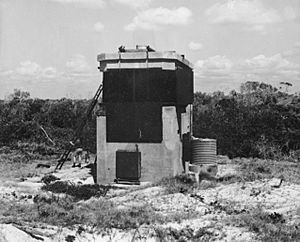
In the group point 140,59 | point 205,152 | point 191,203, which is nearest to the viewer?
point 191,203

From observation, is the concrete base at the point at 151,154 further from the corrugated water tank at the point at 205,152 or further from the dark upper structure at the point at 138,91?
the corrugated water tank at the point at 205,152

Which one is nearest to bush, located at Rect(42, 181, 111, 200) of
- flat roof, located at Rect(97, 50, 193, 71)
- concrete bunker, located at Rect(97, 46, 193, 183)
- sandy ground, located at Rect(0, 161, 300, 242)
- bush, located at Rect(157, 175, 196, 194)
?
sandy ground, located at Rect(0, 161, 300, 242)

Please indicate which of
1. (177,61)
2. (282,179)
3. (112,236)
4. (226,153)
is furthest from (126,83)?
Answer: (226,153)

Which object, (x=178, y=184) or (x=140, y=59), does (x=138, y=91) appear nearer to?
(x=140, y=59)

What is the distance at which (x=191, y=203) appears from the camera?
43.5ft

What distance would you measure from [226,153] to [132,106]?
37.6ft

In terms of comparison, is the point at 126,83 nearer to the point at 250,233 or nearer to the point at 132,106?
the point at 132,106

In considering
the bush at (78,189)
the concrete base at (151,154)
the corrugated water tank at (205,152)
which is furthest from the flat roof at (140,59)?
the bush at (78,189)

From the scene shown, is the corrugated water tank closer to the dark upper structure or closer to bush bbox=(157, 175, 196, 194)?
bush bbox=(157, 175, 196, 194)

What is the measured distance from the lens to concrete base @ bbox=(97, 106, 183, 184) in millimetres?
16625

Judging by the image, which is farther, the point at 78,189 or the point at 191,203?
the point at 78,189

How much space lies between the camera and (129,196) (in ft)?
47.4

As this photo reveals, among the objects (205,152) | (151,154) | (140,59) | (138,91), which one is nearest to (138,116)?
(138,91)

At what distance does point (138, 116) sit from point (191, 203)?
4.79 m
